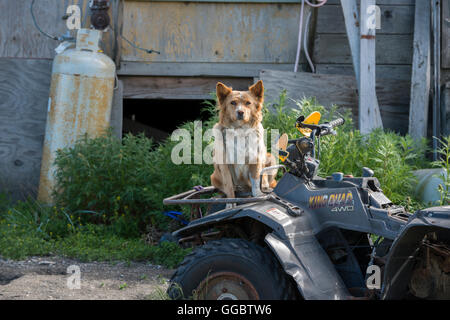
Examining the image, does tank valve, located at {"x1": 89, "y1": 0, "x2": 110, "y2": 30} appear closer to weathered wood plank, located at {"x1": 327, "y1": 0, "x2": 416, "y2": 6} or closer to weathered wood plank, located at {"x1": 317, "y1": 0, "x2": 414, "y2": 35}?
weathered wood plank, located at {"x1": 317, "y1": 0, "x2": 414, "y2": 35}

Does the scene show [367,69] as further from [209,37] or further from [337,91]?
[209,37]

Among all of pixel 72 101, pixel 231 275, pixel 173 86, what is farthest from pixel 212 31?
pixel 231 275

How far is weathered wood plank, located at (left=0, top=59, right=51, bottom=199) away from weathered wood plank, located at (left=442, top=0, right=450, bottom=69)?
→ 4955 millimetres

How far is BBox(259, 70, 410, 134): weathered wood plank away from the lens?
6.20 metres

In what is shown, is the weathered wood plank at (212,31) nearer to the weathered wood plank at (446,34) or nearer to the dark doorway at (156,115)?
the dark doorway at (156,115)

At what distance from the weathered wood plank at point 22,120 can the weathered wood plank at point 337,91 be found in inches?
113

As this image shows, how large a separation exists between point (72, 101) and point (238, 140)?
9.21 feet

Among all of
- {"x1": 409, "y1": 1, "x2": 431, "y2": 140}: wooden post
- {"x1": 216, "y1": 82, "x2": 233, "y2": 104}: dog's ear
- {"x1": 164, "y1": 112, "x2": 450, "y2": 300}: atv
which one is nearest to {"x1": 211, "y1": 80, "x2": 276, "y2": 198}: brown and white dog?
{"x1": 216, "y1": 82, "x2": 233, "y2": 104}: dog's ear

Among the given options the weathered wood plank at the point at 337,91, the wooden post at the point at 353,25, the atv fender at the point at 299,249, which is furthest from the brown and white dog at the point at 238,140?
the wooden post at the point at 353,25

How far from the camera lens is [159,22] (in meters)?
6.80

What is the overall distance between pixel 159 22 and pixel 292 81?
1942 mm
